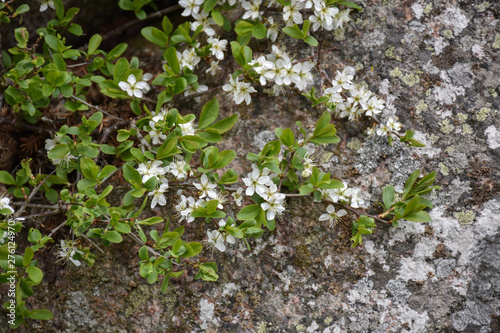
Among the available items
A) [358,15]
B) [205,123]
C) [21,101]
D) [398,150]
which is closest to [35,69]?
[21,101]

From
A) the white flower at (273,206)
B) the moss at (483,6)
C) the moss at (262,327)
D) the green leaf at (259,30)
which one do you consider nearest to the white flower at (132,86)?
the green leaf at (259,30)

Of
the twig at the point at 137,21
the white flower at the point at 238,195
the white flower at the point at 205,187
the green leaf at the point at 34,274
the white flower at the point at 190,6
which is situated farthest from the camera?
the twig at the point at 137,21

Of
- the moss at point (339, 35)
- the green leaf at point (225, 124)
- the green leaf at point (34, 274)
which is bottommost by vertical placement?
the green leaf at point (34, 274)

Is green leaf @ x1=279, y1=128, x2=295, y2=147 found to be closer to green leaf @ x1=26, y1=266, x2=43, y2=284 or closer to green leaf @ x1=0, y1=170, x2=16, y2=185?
green leaf @ x1=26, y1=266, x2=43, y2=284

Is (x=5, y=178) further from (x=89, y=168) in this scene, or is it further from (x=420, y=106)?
(x=420, y=106)

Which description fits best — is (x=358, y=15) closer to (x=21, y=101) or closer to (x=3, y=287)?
(x=21, y=101)

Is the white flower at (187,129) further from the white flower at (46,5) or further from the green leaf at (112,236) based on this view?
the white flower at (46,5)

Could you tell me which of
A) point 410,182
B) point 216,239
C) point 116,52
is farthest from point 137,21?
point 410,182
